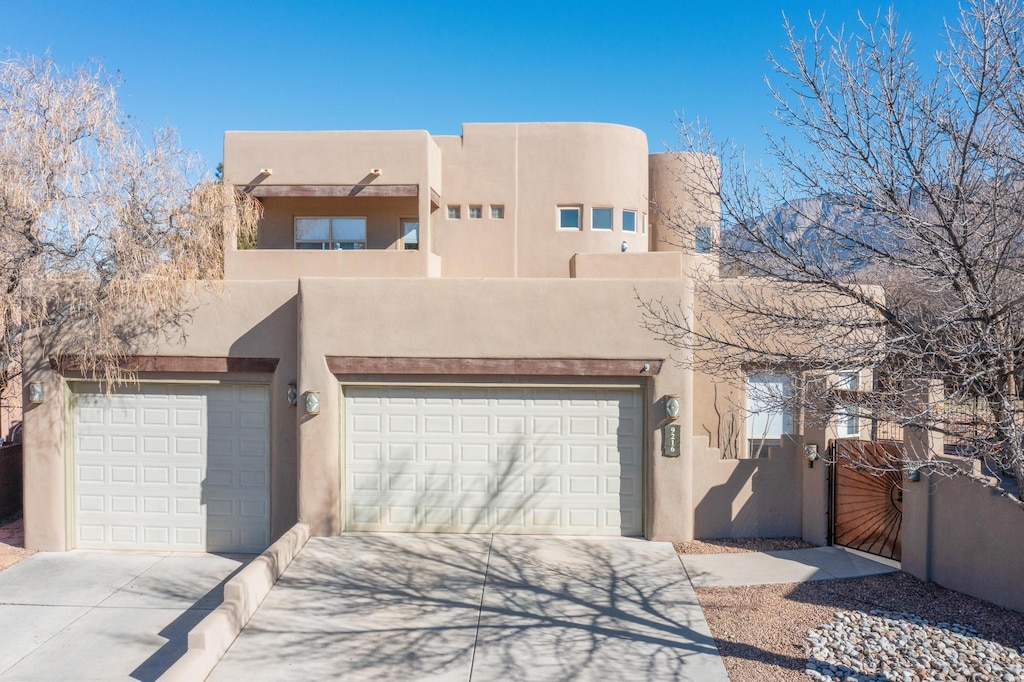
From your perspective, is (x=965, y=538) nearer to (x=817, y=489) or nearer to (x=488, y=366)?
(x=817, y=489)

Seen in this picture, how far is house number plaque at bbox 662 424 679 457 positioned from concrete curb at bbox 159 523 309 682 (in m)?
5.29

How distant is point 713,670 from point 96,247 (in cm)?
995

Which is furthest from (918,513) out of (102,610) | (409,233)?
(409,233)

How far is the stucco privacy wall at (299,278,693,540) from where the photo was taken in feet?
32.3

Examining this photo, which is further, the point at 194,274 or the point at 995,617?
the point at 194,274

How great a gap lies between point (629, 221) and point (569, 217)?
Answer: 178 cm

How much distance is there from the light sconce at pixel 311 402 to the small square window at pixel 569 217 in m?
9.37

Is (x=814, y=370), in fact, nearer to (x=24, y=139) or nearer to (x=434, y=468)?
(x=434, y=468)

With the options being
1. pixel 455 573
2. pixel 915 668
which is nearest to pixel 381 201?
pixel 455 573

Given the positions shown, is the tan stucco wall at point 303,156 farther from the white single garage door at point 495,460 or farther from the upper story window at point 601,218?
the white single garage door at point 495,460

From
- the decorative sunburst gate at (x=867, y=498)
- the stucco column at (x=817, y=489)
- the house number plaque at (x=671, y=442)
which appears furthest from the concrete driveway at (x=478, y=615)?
the decorative sunburst gate at (x=867, y=498)

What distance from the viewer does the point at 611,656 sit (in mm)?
6699

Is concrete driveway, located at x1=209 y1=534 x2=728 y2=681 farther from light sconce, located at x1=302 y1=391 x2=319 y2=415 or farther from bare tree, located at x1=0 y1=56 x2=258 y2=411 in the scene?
bare tree, located at x1=0 y1=56 x2=258 y2=411

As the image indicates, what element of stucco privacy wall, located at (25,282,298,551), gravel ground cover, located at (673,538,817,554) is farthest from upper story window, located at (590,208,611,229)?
gravel ground cover, located at (673,538,817,554)
